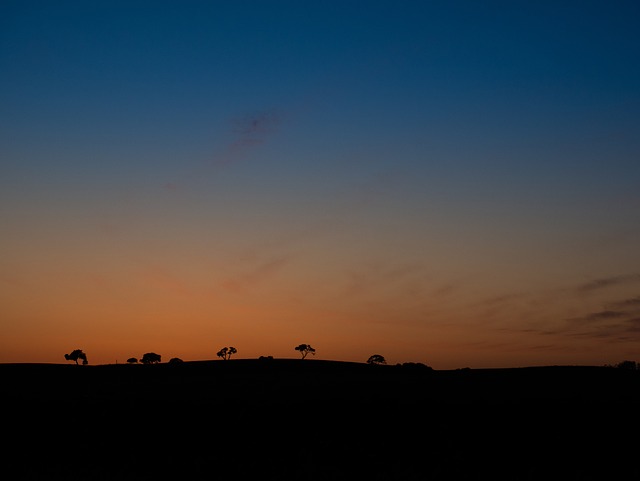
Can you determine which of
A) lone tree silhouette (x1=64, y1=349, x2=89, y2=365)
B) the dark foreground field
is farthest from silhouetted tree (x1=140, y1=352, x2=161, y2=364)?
the dark foreground field

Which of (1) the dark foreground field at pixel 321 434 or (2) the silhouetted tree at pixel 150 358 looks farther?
(2) the silhouetted tree at pixel 150 358

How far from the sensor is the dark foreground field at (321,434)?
72.7 feet

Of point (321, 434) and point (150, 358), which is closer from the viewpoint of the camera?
point (321, 434)

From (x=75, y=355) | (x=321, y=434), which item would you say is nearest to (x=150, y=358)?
(x=75, y=355)

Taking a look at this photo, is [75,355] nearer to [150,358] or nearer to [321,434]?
[150,358]

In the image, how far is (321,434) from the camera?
2764 cm

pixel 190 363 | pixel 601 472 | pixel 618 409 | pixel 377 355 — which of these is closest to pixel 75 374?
pixel 190 363

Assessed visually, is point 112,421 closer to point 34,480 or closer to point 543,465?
point 34,480

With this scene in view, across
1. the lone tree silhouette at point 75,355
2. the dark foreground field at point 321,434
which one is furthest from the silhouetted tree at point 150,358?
the dark foreground field at point 321,434

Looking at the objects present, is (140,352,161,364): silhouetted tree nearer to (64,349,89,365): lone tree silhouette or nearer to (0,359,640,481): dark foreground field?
(64,349,89,365): lone tree silhouette

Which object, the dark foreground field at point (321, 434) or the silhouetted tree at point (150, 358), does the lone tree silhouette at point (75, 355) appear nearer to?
the silhouetted tree at point (150, 358)

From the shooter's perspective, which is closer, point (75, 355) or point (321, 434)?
point (321, 434)

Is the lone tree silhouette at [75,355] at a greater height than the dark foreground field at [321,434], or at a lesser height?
greater

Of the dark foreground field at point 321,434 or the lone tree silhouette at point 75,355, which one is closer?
the dark foreground field at point 321,434
